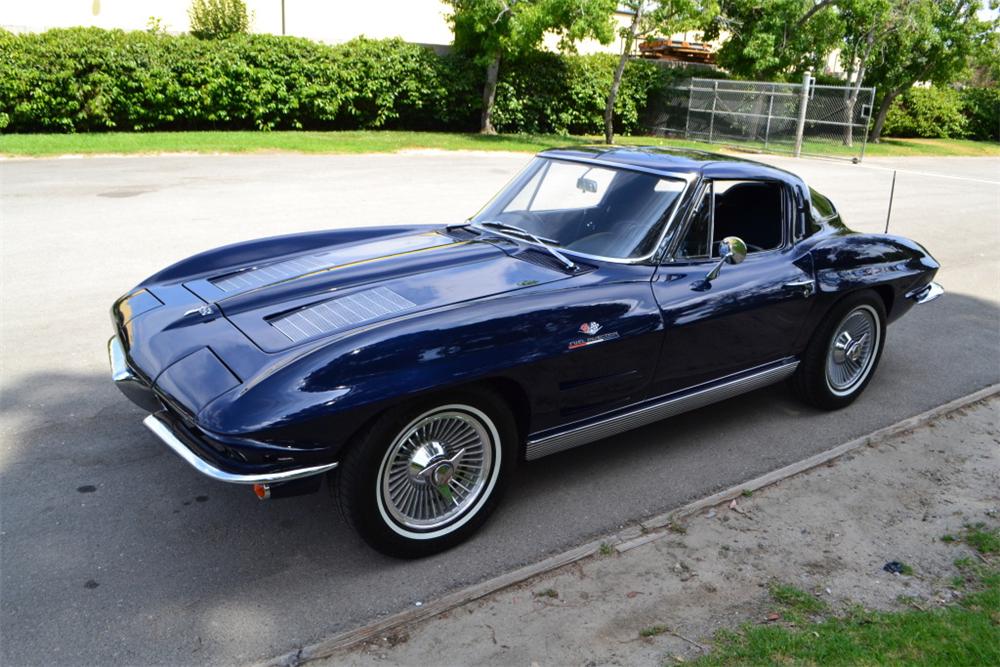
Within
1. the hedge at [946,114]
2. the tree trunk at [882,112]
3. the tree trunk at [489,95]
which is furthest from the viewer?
the hedge at [946,114]

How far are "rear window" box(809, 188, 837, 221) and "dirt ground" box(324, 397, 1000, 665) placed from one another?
1452mm

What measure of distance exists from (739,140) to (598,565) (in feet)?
76.6

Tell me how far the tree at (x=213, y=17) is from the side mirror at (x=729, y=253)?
69.5 feet

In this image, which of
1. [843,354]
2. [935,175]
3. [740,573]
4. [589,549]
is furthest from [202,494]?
[935,175]

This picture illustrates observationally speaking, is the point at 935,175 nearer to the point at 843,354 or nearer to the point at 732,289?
the point at 843,354

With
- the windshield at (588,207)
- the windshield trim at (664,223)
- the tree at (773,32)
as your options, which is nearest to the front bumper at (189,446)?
the windshield trim at (664,223)

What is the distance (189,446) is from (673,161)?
9.66 ft

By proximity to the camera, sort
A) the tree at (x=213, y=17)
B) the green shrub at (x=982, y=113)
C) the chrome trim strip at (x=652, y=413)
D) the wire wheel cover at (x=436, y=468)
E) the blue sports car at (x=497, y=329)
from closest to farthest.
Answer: the blue sports car at (x=497, y=329)
the wire wheel cover at (x=436, y=468)
the chrome trim strip at (x=652, y=413)
the tree at (x=213, y=17)
the green shrub at (x=982, y=113)

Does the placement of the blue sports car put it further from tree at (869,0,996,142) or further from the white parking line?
tree at (869,0,996,142)

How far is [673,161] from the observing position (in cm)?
462

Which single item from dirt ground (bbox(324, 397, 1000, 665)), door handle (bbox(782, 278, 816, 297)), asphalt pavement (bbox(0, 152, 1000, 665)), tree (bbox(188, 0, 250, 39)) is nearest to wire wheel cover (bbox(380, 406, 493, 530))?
asphalt pavement (bbox(0, 152, 1000, 665))

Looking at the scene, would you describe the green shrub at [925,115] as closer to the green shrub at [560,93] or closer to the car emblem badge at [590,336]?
the green shrub at [560,93]

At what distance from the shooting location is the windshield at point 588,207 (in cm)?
423

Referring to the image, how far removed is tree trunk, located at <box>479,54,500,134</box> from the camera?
21469 millimetres
